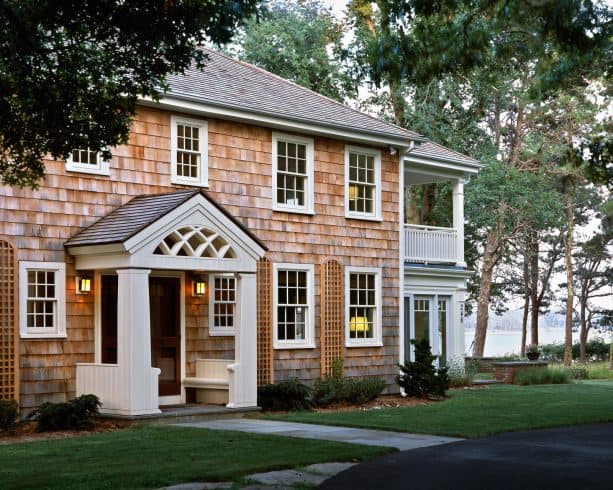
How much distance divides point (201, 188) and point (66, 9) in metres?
9.88

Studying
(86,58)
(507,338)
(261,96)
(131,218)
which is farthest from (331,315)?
(507,338)

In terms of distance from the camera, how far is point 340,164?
23.3m

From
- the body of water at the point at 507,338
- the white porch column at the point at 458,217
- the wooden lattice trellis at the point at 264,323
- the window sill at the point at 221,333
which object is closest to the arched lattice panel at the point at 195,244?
the window sill at the point at 221,333

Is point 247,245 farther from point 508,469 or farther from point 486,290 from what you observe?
point 486,290

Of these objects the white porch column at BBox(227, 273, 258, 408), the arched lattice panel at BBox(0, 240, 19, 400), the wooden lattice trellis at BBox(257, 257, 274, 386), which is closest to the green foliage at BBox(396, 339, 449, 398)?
the wooden lattice trellis at BBox(257, 257, 274, 386)

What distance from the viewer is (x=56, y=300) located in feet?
58.7

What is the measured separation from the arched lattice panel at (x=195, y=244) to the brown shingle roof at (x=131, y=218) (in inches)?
18.0

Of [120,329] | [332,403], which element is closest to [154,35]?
[120,329]

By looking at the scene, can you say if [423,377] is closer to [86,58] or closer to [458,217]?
[458,217]

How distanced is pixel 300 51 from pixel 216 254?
2140 cm

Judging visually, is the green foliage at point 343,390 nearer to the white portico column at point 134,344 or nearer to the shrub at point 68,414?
the white portico column at point 134,344

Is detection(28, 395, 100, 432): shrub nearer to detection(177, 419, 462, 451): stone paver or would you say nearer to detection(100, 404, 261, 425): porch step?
detection(100, 404, 261, 425): porch step

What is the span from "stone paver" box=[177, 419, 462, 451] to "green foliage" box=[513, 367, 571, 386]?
12488 millimetres

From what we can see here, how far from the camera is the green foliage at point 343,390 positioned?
2136cm
